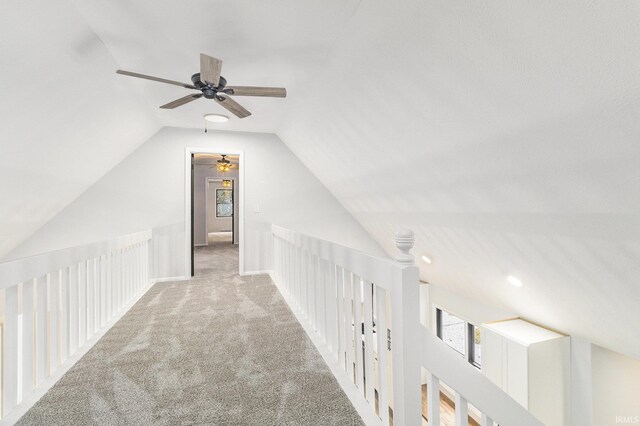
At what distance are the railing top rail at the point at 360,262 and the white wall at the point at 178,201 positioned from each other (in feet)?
8.78

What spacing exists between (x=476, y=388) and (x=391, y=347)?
330 millimetres

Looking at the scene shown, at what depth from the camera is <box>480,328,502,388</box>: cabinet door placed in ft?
12.1

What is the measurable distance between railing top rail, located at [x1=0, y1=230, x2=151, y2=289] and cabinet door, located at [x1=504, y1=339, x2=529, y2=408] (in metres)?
4.27

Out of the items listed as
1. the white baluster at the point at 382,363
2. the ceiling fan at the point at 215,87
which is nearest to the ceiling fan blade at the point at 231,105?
the ceiling fan at the point at 215,87

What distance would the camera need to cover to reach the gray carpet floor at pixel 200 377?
1.39 m

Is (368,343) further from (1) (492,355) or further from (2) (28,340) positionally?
(1) (492,355)

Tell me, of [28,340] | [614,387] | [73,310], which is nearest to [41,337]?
[28,340]

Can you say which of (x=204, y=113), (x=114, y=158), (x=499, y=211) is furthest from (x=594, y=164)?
(x=114, y=158)

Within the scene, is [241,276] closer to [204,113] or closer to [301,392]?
[204,113]

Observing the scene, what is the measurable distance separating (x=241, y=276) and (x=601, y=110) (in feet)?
13.5

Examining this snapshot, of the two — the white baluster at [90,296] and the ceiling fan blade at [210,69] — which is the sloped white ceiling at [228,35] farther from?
the white baluster at [90,296]

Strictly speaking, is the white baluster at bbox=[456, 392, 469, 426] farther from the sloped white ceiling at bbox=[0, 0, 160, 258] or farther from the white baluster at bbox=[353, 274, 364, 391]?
the sloped white ceiling at bbox=[0, 0, 160, 258]

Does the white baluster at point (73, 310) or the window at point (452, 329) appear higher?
the white baluster at point (73, 310)

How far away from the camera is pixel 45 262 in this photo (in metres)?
1.72
